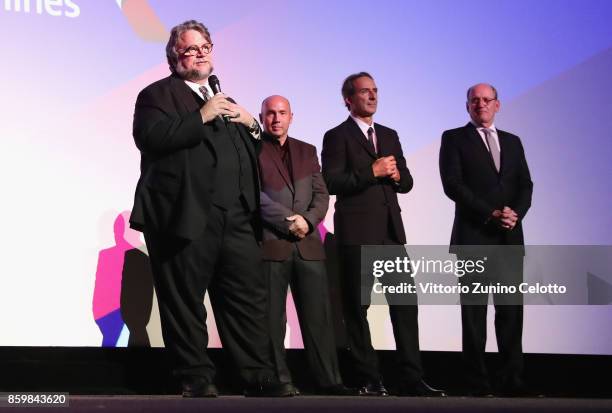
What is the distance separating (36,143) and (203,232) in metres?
1.44

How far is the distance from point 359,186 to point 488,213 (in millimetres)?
621

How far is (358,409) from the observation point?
3.65 metres

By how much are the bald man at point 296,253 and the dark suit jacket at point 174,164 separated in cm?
67

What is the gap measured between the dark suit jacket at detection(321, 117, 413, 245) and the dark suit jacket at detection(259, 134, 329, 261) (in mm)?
121

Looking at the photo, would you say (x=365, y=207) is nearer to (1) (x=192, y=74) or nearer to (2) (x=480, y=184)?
(2) (x=480, y=184)

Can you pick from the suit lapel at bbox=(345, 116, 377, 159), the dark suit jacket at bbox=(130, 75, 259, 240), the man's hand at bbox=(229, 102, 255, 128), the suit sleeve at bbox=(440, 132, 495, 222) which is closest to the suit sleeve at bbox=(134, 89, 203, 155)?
the dark suit jacket at bbox=(130, 75, 259, 240)

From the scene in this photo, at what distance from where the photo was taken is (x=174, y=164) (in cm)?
394

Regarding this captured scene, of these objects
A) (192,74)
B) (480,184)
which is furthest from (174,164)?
(480,184)

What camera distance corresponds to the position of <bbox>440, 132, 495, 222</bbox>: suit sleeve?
→ 4891 millimetres

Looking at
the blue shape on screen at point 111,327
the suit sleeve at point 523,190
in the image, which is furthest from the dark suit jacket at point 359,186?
the blue shape on screen at point 111,327

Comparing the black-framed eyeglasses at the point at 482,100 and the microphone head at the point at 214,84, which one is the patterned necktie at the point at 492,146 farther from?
the microphone head at the point at 214,84

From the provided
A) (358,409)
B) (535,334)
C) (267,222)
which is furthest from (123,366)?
(535,334)

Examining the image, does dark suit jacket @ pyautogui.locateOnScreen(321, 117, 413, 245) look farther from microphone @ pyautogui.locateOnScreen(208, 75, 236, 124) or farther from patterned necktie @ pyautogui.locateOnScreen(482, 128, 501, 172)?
microphone @ pyautogui.locateOnScreen(208, 75, 236, 124)

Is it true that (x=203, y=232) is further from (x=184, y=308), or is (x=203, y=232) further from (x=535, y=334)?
(x=535, y=334)
